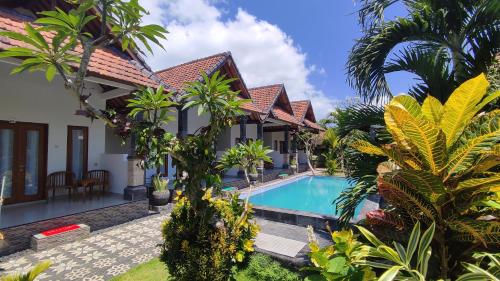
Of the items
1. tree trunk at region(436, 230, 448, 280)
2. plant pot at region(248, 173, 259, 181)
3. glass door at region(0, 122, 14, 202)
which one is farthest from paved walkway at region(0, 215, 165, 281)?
plant pot at region(248, 173, 259, 181)

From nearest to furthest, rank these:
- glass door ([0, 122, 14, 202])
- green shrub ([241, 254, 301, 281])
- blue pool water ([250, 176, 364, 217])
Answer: green shrub ([241, 254, 301, 281]) < glass door ([0, 122, 14, 202]) < blue pool water ([250, 176, 364, 217])

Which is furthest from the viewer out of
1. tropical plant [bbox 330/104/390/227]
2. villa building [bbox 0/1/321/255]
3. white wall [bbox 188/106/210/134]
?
white wall [bbox 188/106/210/134]

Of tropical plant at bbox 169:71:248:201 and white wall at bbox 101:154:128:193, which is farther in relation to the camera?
white wall at bbox 101:154:128:193

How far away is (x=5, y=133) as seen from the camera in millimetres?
8594

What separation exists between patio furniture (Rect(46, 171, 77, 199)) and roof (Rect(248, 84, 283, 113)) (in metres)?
11.3

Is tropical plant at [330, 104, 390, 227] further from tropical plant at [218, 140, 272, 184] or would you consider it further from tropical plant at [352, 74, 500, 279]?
tropical plant at [218, 140, 272, 184]

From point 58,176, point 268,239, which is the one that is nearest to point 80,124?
point 58,176

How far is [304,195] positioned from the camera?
50.3 feet

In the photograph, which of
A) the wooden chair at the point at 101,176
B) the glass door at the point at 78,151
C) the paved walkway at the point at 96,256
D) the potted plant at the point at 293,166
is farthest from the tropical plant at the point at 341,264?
the potted plant at the point at 293,166

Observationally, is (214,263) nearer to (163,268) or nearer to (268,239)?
Result: (163,268)

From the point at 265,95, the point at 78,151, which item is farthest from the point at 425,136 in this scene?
the point at 265,95

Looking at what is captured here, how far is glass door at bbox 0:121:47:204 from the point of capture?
854 cm

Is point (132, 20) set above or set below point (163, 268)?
above

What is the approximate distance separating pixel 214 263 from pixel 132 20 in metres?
3.29
